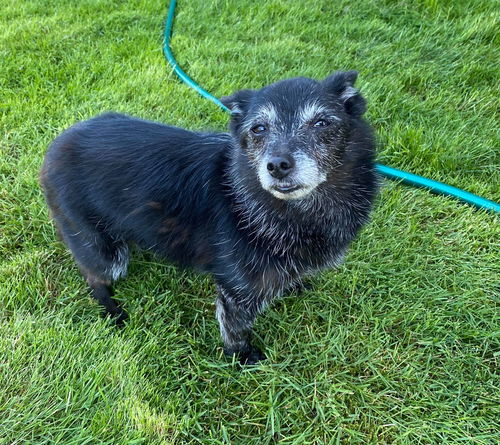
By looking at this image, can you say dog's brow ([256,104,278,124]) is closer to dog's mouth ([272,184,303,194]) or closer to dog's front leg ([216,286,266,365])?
dog's mouth ([272,184,303,194])

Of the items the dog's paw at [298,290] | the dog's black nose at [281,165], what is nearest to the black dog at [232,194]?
the dog's black nose at [281,165]

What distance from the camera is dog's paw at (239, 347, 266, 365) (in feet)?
8.49

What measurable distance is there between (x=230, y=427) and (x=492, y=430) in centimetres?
135

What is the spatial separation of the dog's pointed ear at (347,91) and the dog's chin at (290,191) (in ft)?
1.68

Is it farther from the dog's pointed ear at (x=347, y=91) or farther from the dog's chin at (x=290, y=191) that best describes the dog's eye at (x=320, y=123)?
the dog's chin at (x=290, y=191)

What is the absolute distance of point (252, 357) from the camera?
8.59 ft

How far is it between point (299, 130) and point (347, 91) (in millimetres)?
371

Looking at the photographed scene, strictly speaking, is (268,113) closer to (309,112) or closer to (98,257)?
(309,112)

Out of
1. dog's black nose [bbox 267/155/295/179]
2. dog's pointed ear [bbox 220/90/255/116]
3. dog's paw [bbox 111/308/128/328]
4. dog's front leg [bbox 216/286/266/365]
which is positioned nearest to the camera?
dog's black nose [bbox 267/155/295/179]

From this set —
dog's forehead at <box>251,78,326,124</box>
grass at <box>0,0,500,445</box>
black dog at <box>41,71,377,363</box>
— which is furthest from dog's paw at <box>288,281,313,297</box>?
dog's forehead at <box>251,78,326,124</box>

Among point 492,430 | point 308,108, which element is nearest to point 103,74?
point 308,108

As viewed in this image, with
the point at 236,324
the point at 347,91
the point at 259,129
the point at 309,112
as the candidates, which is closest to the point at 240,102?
the point at 259,129

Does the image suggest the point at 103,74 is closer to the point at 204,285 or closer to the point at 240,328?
the point at 204,285

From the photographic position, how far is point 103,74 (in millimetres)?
4469
